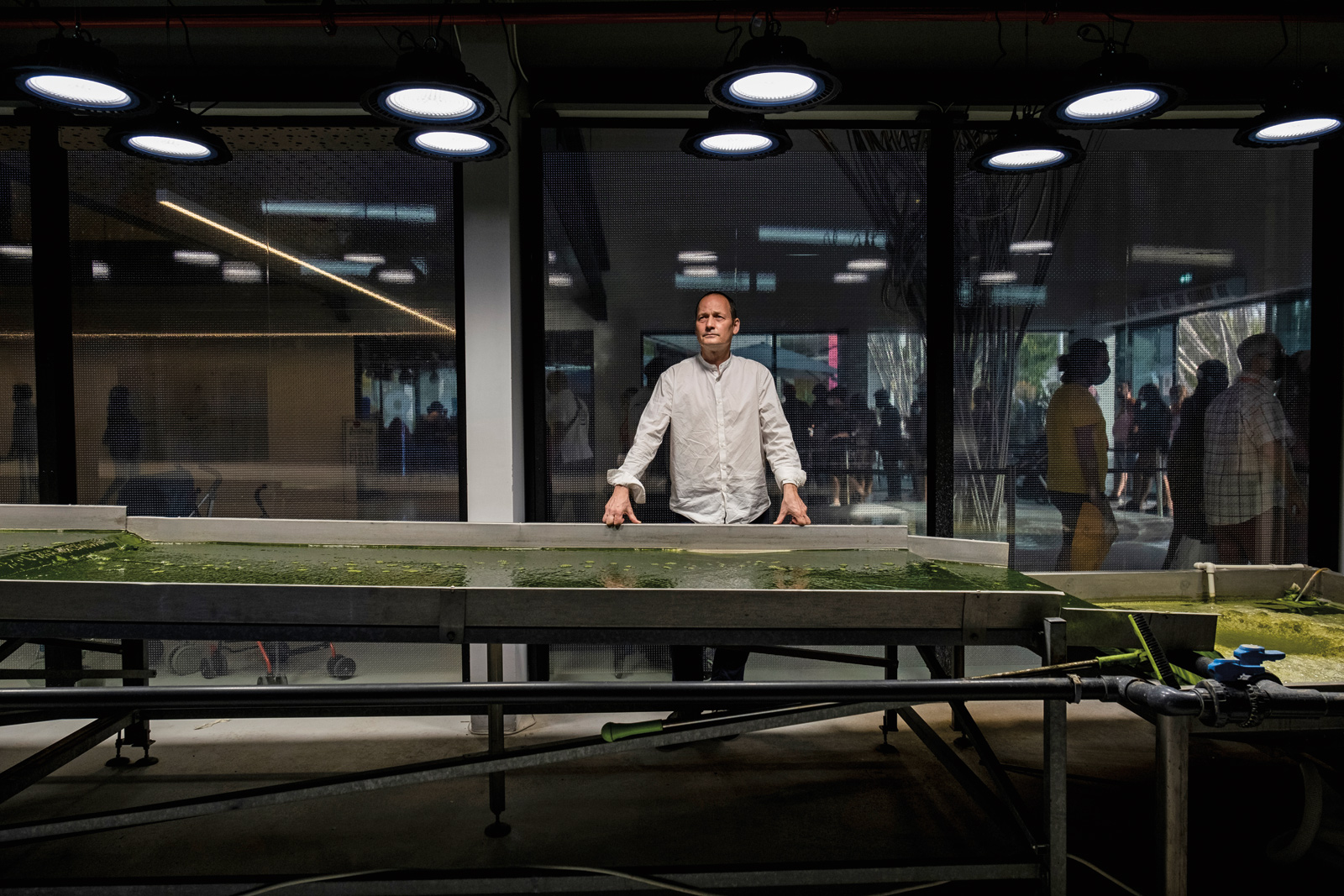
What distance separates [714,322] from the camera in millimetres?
3275

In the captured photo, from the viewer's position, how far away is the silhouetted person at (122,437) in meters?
3.89

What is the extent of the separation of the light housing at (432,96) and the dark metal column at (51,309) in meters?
2.53

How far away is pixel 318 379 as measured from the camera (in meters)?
3.89

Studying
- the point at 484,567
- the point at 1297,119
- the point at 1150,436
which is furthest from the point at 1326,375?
the point at 484,567

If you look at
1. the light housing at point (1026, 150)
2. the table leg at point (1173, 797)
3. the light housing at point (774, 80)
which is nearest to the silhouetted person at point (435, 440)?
the light housing at point (774, 80)

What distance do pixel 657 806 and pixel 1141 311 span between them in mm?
3318

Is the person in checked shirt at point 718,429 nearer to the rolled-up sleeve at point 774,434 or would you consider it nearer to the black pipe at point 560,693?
the rolled-up sleeve at point 774,434

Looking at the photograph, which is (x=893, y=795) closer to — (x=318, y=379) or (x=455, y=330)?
(x=455, y=330)

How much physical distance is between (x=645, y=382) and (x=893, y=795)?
85.0 inches

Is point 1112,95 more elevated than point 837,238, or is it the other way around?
point 1112,95

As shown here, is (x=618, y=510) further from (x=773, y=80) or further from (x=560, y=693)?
(x=773, y=80)

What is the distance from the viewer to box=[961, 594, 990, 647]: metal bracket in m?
1.66

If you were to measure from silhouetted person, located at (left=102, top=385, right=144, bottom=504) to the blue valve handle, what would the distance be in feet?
14.7

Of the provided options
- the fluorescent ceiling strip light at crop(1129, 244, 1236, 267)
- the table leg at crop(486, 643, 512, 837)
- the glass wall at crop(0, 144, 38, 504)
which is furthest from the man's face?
the glass wall at crop(0, 144, 38, 504)
